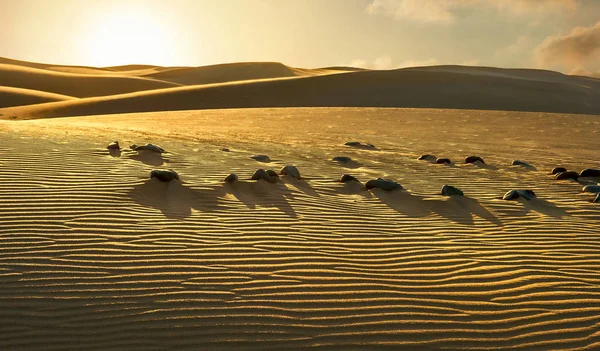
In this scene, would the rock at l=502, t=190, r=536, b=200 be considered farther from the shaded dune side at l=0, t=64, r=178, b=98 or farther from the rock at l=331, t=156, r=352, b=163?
the shaded dune side at l=0, t=64, r=178, b=98

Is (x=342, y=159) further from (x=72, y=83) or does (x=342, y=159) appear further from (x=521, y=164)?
(x=72, y=83)

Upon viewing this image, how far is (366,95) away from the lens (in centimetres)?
3083

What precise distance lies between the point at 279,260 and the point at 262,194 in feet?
6.75

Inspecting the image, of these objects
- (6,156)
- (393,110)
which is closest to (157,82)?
(393,110)

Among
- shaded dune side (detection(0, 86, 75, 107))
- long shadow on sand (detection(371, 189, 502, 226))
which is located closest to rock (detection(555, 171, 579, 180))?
long shadow on sand (detection(371, 189, 502, 226))

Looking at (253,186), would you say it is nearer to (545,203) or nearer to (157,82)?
(545,203)

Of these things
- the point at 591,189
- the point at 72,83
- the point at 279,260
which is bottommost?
the point at 279,260

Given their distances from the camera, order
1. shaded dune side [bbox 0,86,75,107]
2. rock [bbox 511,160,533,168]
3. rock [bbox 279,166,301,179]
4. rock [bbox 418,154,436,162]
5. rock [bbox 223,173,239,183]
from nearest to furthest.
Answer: rock [bbox 223,173,239,183]
rock [bbox 279,166,301,179]
rock [bbox 511,160,533,168]
rock [bbox 418,154,436,162]
shaded dune side [bbox 0,86,75,107]

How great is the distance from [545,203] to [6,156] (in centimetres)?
661

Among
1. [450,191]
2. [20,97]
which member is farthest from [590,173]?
[20,97]

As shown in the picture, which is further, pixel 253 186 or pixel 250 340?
pixel 253 186

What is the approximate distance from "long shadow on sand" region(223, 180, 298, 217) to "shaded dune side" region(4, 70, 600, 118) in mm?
21026

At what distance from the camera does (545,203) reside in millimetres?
6902

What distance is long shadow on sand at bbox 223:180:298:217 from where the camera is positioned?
6.09m
